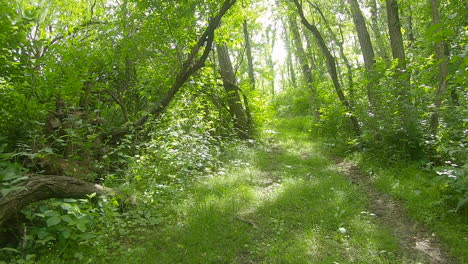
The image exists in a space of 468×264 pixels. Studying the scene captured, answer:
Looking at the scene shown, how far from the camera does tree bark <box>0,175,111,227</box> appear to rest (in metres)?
3.35

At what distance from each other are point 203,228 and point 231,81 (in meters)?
6.99

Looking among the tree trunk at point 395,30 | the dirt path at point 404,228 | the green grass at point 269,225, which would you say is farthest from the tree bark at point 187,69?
the dirt path at point 404,228

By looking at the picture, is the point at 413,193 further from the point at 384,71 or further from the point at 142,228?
the point at 142,228

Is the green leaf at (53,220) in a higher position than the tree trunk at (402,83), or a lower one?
lower

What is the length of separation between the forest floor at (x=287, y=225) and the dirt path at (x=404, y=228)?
0.01 metres

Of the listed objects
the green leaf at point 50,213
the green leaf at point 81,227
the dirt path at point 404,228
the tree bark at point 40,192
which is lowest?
the dirt path at point 404,228

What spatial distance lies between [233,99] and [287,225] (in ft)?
21.2

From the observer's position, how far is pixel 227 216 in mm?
4785

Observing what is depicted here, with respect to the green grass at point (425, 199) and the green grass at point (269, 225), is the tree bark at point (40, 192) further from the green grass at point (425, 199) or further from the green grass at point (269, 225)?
the green grass at point (425, 199)

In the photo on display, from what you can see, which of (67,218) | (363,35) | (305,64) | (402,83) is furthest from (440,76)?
(305,64)

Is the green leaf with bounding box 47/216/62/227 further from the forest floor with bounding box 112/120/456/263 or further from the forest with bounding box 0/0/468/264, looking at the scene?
the forest floor with bounding box 112/120/456/263

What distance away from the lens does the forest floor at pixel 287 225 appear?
379cm

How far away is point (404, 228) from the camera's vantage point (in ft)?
14.8

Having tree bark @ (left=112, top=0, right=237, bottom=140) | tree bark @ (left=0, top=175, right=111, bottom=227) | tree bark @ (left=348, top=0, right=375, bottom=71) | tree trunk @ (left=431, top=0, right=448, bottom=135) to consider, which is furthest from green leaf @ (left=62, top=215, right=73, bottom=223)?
tree bark @ (left=348, top=0, right=375, bottom=71)
